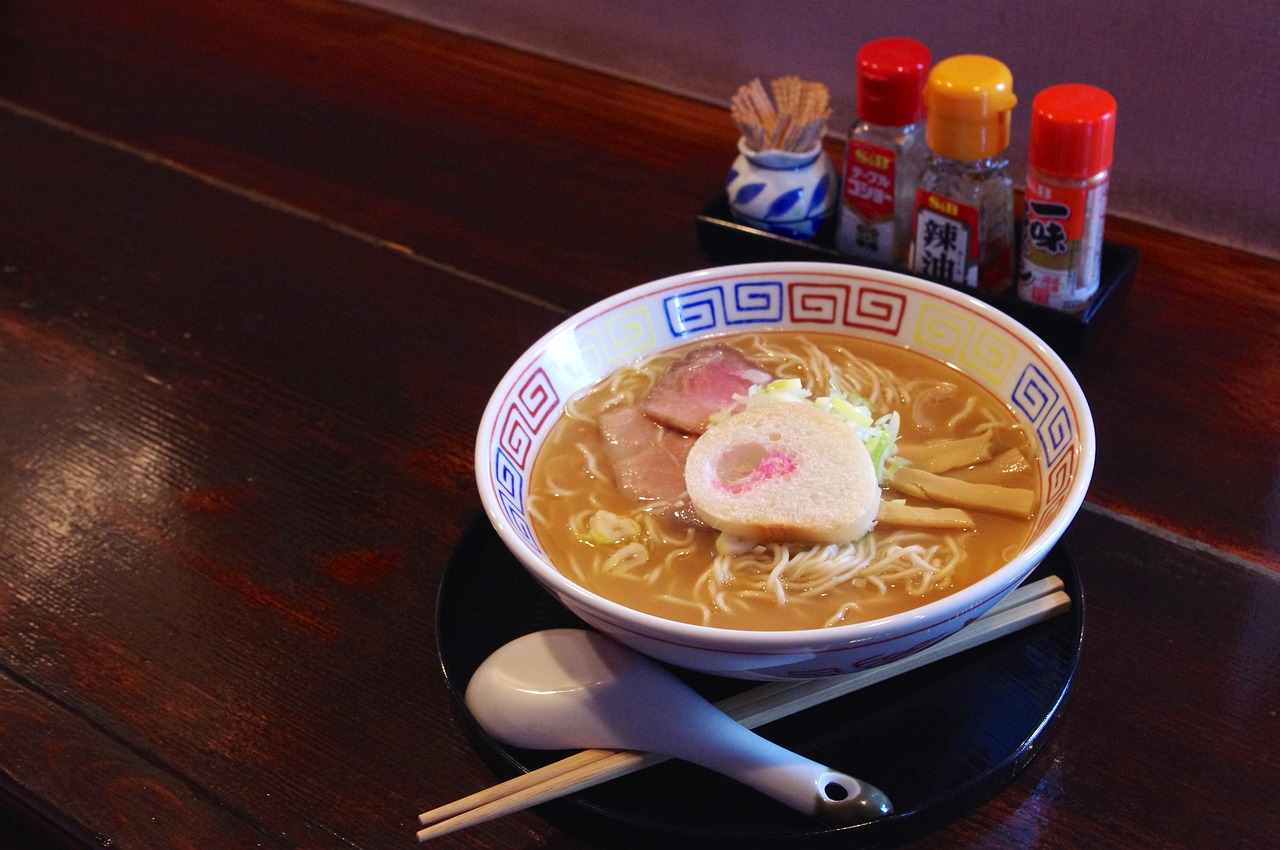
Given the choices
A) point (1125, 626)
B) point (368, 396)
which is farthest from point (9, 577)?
point (1125, 626)

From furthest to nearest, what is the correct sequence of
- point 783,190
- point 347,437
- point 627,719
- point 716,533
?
point 783,190
point 347,437
point 716,533
point 627,719

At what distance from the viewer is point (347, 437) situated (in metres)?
1.55

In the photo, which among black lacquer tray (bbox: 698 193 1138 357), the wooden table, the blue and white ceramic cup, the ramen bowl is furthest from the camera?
the blue and white ceramic cup

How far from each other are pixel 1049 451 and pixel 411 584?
70 centimetres

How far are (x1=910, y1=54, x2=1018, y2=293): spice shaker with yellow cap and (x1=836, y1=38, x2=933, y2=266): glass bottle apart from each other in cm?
4

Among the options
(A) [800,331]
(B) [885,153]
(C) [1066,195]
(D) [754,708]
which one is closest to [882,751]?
(D) [754,708]

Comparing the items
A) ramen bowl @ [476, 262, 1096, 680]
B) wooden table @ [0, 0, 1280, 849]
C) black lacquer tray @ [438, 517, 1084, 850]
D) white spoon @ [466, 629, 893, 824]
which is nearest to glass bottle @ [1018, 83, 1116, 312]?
wooden table @ [0, 0, 1280, 849]

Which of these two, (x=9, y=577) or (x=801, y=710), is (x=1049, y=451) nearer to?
(x=801, y=710)

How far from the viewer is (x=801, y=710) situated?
1071mm

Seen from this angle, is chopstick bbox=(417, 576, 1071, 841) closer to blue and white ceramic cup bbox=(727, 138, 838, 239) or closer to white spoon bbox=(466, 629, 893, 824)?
white spoon bbox=(466, 629, 893, 824)

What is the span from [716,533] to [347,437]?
594mm

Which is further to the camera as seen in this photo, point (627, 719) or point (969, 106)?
point (969, 106)

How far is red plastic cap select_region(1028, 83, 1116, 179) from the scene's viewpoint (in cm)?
140

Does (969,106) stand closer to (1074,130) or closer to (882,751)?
(1074,130)
